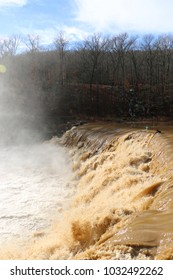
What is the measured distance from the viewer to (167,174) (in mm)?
7465

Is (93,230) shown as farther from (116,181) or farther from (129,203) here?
(116,181)

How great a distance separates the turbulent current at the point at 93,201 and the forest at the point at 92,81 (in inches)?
579

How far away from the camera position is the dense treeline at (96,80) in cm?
2994

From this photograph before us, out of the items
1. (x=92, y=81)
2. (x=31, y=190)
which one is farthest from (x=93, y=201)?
(x=92, y=81)

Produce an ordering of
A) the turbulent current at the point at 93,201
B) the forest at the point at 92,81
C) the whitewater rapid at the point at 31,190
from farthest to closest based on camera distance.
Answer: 1. the forest at the point at 92,81
2. the whitewater rapid at the point at 31,190
3. the turbulent current at the point at 93,201

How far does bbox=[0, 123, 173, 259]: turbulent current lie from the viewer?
15.7ft

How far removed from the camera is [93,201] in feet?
28.3

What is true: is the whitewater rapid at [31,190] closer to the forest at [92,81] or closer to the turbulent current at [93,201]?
the turbulent current at [93,201]

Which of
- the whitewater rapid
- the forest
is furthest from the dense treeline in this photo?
the whitewater rapid

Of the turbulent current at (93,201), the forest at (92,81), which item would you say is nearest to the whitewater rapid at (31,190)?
the turbulent current at (93,201)

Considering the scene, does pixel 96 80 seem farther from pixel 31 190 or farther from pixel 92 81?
pixel 31 190

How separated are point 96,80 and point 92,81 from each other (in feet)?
2.11

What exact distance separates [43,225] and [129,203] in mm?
2555

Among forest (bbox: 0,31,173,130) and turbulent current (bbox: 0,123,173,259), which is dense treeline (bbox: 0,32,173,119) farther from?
turbulent current (bbox: 0,123,173,259)
